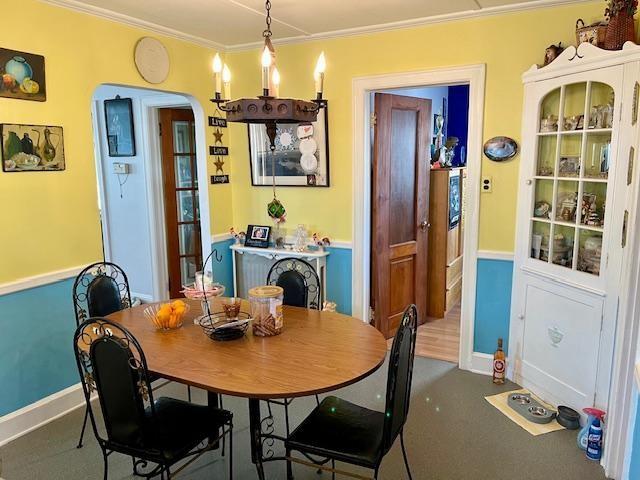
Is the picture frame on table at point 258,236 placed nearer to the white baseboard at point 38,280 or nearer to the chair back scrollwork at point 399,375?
the white baseboard at point 38,280

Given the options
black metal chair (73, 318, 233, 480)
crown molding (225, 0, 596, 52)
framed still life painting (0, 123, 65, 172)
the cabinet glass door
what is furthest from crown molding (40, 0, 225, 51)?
the cabinet glass door

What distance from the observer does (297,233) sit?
13.5 ft

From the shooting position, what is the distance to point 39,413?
2.93 metres

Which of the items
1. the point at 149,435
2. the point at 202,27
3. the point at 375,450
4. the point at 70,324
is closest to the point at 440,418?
the point at 375,450

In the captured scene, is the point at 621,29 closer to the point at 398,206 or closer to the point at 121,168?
the point at 398,206

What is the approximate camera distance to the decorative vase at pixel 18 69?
2654 millimetres

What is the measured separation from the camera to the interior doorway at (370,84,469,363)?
13.2 ft

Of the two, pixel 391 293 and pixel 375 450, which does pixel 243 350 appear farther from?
pixel 391 293

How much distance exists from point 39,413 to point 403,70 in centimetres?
333

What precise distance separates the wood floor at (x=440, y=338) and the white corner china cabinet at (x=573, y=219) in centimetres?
67

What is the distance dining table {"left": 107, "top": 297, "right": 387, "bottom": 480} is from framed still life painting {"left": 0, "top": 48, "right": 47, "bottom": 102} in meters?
1.39

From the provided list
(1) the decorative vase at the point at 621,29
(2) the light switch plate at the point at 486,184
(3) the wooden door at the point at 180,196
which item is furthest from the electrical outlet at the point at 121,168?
(1) the decorative vase at the point at 621,29

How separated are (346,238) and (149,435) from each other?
234cm

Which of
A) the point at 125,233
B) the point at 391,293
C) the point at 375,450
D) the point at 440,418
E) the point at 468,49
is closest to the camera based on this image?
the point at 375,450
